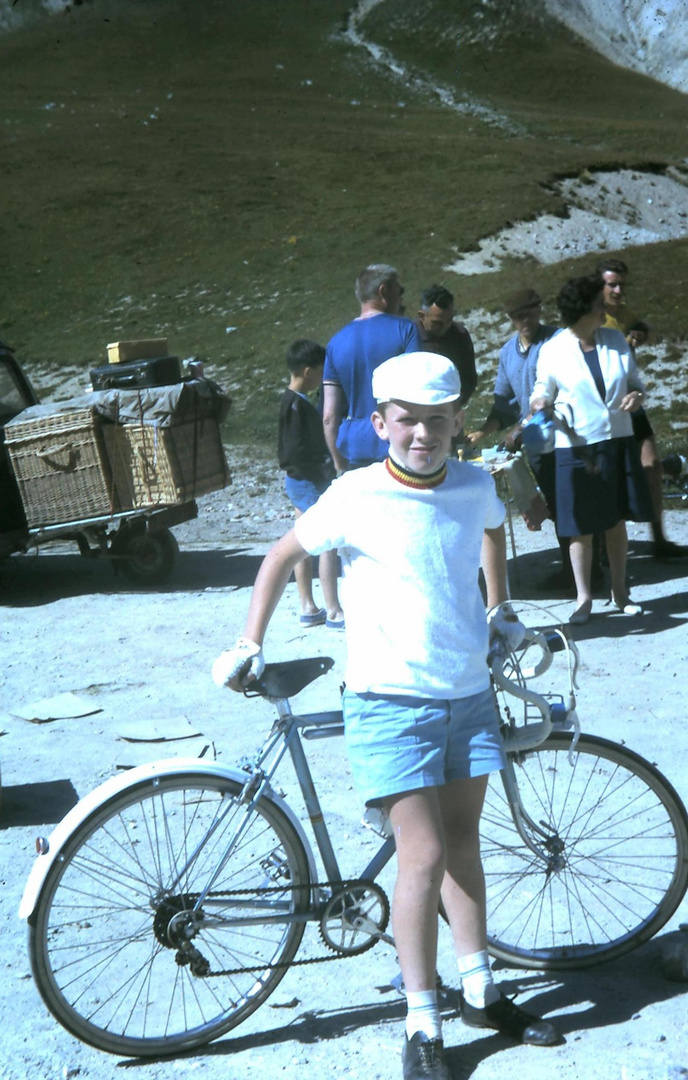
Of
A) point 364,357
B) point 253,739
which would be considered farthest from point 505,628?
point 364,357

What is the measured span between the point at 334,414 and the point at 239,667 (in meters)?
4.29

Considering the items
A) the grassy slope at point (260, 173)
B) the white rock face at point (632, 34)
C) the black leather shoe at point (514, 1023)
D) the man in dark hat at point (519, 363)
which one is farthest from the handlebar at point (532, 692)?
the white rock face at point (632, 34)

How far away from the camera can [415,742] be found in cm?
323

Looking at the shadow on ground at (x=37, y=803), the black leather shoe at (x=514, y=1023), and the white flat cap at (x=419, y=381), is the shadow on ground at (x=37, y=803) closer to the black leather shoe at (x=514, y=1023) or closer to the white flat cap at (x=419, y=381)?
the black leather shoe at (x=514, y=1023)

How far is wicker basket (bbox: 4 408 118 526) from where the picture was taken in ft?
31.5

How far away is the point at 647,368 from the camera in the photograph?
20250 mm

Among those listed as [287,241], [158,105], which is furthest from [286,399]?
[158,105]

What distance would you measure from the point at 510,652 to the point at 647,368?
1747 cm

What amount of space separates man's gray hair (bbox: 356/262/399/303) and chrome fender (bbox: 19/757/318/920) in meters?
4.30

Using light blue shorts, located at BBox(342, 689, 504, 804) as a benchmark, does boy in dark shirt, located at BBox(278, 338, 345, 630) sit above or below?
below

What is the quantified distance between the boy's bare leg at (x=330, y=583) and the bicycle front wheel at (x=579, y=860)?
390cm

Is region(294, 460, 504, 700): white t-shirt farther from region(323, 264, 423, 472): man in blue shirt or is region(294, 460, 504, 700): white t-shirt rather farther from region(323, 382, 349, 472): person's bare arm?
region(323, 382, 349, 472): person's bare arm

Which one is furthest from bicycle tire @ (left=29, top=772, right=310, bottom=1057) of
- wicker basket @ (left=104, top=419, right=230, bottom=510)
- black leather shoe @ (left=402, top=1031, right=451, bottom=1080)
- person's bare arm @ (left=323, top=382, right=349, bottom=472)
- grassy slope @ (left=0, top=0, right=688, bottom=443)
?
grassy slope @ (left=0, top=0, right=688, bottom=443)

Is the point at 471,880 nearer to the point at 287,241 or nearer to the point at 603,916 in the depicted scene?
the point at 603,916
